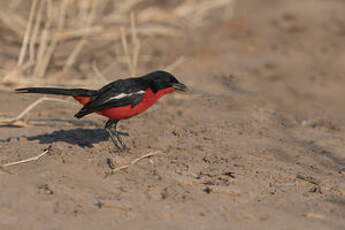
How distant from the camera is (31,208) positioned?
396cm

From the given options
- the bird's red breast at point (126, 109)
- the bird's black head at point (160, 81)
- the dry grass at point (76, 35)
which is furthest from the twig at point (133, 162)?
the dry grass at point (76, 35)

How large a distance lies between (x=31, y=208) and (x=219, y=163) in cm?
176

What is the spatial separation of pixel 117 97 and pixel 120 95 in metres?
0.03

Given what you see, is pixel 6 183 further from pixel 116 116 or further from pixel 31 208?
pixel 116 116

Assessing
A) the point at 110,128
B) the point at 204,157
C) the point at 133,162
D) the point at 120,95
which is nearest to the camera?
the point at 133,162

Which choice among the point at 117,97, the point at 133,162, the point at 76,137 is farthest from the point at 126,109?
the point at 76,137

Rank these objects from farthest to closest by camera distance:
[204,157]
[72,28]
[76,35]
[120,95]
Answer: [72,28]
[76,35]
[204,157]
[120,95]

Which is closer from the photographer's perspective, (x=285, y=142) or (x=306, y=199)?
(x=306, y=199)

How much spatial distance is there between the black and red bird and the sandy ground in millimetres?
351

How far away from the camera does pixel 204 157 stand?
519cm

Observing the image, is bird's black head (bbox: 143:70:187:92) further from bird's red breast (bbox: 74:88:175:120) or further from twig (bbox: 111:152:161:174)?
twig (bbox: 111:152:161:174)

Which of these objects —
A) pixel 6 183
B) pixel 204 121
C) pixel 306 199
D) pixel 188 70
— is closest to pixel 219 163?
pixel 306 199

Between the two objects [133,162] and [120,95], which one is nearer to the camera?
[133,162]

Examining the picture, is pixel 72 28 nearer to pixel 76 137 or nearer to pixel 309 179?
pixel 76 137
